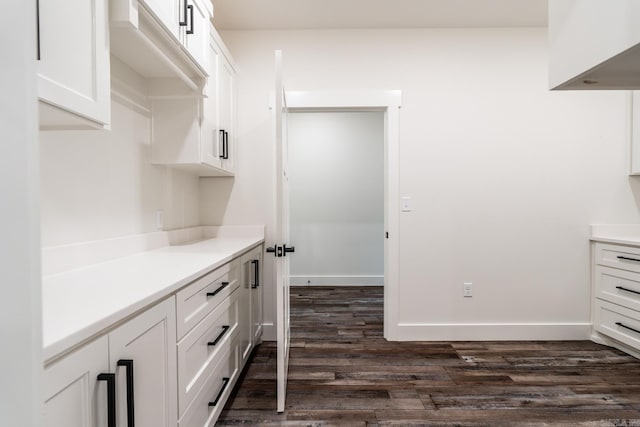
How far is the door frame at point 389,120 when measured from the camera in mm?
2777

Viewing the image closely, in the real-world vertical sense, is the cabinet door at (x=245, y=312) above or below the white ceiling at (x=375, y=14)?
below

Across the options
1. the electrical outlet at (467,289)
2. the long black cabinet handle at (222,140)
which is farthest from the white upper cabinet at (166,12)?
the electrical outlet at (467,289)

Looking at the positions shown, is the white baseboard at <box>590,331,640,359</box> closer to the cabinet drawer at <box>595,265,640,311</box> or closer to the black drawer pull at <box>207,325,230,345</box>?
the cabinet drawer at <box>595,265,640,311</box>

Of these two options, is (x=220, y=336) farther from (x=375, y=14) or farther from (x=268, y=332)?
(x=375, y=14)

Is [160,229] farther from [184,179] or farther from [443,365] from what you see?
[443,365]

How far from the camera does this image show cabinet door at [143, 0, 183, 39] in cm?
139

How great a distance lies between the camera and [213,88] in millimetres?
2229

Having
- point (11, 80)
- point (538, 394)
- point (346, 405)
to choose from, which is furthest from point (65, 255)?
point (538, 394)

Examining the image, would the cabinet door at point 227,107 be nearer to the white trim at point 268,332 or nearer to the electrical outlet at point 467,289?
the white trim at point 268,332

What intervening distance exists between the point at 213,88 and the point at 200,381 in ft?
5.87

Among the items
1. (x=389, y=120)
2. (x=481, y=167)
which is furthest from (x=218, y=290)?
(x=481, y=167)

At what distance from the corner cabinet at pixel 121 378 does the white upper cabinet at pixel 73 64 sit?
0.66 metres

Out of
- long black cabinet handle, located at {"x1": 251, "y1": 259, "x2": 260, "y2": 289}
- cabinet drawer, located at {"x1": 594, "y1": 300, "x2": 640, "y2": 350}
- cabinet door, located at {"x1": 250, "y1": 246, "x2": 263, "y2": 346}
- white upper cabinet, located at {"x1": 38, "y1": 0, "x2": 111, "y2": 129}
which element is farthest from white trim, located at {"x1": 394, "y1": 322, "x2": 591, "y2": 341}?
white upper cabinet, located at {"x1": 38, "y1": 0, "x2": 111, "y2": 129}

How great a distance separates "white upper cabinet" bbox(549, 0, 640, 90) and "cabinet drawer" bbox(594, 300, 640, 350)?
88.6 inches
